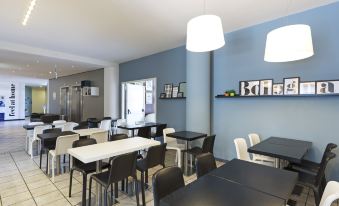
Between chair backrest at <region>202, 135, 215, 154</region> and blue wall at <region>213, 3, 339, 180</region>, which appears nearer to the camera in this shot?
blue wall at <region>213, 3, 339, 180</region>

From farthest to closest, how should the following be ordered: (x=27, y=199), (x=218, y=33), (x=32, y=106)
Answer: (x=32, y=106) → (x=27, y=199) → (x=218, y=33)

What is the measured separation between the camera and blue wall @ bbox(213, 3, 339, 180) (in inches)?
114

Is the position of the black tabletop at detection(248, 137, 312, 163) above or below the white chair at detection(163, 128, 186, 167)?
above

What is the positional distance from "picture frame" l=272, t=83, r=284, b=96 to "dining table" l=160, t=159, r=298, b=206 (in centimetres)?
200

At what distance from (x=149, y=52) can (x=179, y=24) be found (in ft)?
7.19

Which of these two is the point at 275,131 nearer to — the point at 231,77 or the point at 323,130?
the point at 323,130

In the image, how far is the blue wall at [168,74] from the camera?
4.97m

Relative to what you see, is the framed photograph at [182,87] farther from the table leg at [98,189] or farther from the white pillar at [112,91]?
the white pillar at [112,91]

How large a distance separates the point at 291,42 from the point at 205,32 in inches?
40.3

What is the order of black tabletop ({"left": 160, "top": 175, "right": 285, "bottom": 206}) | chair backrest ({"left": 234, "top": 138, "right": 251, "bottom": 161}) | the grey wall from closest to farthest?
black tabletop ({"left": 160, "top": 175, "right": 285, "bottom": 206}) < chair backrest ({"left": 234, "top": 138, "right": 251, "bottom": 161}) < the grey wall

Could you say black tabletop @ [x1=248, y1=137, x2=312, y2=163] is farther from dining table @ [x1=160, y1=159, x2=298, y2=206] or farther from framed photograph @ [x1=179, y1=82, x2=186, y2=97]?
framed photograph @ [x1=179, y1=82, x2=186, y2=97]

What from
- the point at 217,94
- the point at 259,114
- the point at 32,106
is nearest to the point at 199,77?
the point at 217,94

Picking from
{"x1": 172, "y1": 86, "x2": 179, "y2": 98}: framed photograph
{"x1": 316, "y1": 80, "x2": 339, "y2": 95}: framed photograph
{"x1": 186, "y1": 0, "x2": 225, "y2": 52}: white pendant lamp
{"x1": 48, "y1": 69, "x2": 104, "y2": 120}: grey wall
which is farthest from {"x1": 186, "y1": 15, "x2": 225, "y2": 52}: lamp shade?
{"x1": 48, "y1": 69, "x2": 104, "y2": 120}: grey wall

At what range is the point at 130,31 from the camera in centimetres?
405
